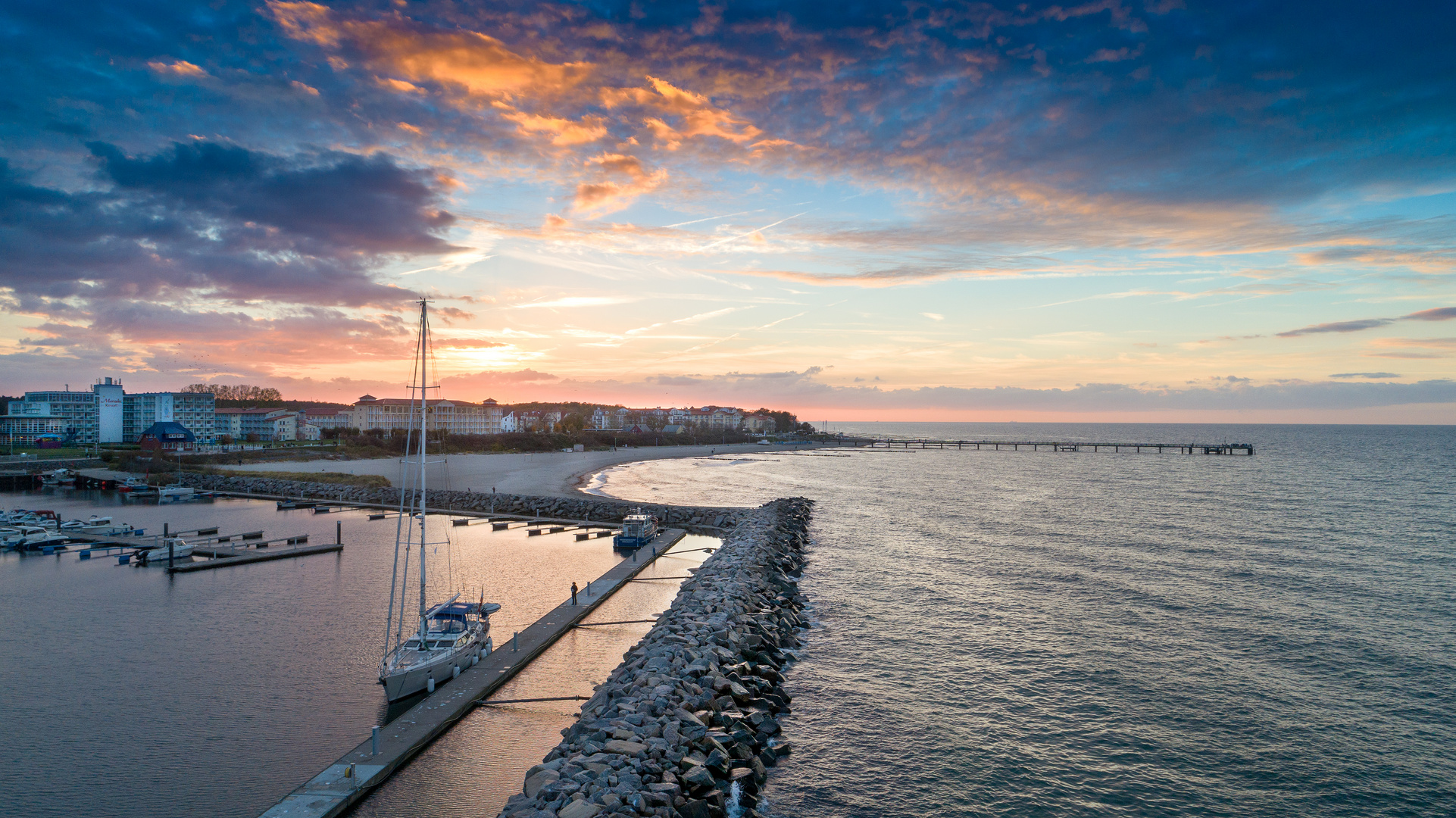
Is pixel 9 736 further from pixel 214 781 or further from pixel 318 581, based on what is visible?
pixel 318 581

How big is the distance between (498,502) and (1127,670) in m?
53.3

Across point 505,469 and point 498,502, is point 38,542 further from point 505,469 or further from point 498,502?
point 505,469

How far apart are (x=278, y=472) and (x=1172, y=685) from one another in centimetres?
10057

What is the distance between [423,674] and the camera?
2086 centimetres

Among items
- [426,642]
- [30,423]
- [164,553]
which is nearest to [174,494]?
[164,553]

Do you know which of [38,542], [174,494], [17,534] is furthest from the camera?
[174,494]

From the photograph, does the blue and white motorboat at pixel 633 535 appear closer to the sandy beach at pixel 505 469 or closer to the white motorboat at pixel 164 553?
the sandy beach at pixel 505 469

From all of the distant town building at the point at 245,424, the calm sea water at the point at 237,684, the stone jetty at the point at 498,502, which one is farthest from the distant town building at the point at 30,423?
the calm sea water at the point at 237,684

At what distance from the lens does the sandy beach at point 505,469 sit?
8012 centimetres

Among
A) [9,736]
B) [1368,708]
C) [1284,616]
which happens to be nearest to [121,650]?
[9,736]

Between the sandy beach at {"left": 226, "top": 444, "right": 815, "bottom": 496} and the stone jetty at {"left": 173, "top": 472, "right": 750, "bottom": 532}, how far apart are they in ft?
13.5

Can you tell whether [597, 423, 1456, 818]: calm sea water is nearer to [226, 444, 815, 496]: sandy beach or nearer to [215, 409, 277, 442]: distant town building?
[226, 444, 815, 496]: sandy beach

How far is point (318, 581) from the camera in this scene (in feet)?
120

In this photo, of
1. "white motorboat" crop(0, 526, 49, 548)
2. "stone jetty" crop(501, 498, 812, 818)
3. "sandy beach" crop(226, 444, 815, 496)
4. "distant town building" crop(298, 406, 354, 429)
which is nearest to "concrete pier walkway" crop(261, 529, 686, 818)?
"stone jetty" crop(501, 498, 812, 818)
